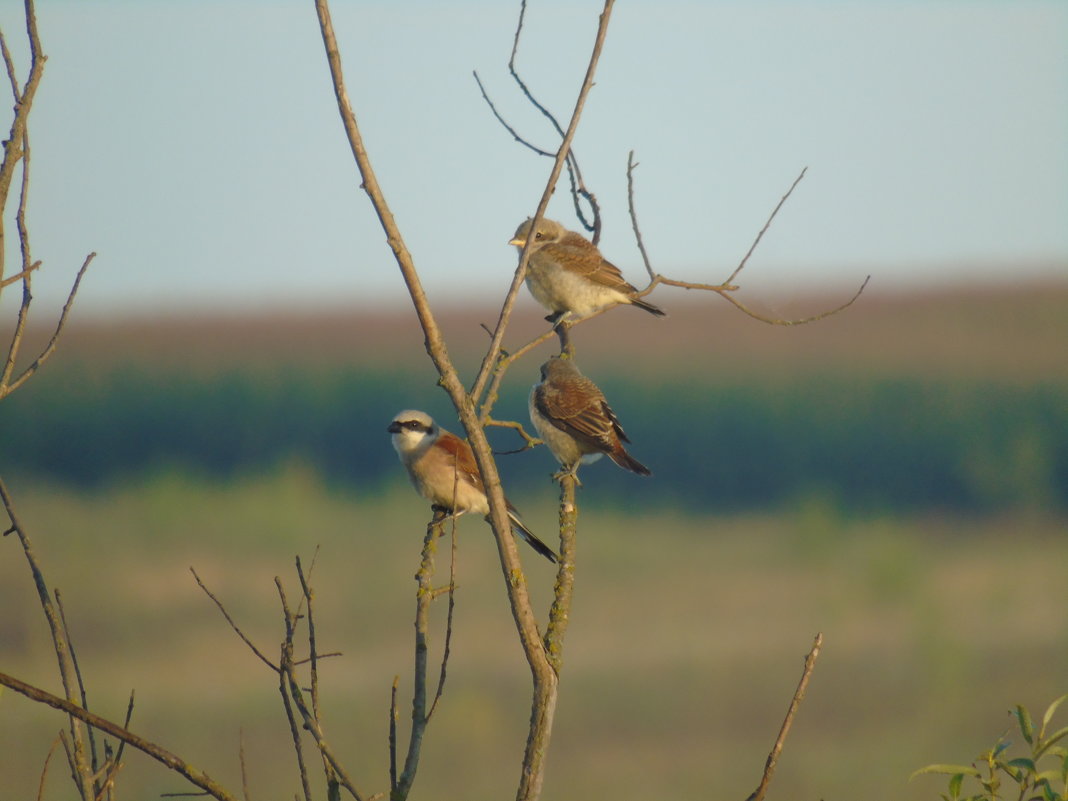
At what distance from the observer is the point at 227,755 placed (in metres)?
12.2

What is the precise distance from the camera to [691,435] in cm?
2603

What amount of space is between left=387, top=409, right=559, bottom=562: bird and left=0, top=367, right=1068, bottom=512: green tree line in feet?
58.9

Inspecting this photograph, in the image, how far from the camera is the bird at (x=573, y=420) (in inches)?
206

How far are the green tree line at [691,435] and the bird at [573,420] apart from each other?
1761 cm

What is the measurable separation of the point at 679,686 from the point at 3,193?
13223 millimetres

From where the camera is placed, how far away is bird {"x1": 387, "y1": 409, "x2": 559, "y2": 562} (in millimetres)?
4914

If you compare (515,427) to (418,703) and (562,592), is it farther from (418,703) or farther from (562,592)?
(418,703)

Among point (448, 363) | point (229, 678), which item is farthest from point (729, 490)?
point (448, 363)

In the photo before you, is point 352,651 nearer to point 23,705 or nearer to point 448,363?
point 23,705

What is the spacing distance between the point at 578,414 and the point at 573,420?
0.19 feet

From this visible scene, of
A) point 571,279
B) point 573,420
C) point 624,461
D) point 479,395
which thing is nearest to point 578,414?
point 573,420

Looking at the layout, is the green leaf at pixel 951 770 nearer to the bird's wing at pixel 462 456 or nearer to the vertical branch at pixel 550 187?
the vertical branch at pixel 550 187

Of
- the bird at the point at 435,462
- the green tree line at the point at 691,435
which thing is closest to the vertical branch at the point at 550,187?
the bird at the point at 435,462

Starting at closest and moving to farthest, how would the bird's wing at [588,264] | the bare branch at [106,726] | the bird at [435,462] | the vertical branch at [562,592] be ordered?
the bare branch at [106,726] < the vertical branch at [562,592] < the bird at [435,462] < the bird's wing at [588,264]
